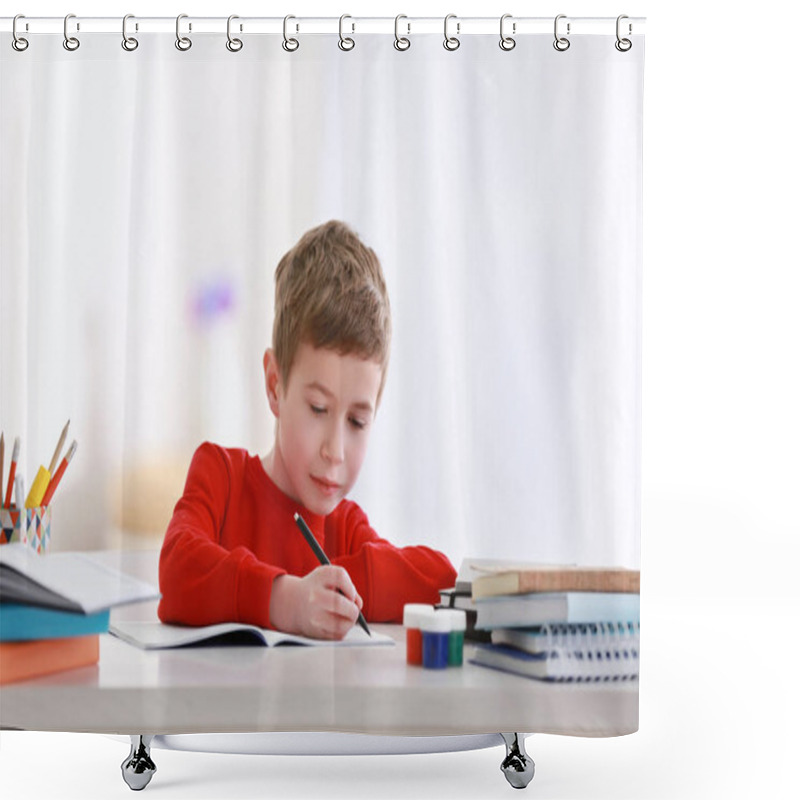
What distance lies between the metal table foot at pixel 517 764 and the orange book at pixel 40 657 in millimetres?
672

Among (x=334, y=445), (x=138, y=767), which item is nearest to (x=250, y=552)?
(x=334, y=445)

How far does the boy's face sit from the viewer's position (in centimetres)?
160

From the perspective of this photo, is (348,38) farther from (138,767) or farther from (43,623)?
(138,767)

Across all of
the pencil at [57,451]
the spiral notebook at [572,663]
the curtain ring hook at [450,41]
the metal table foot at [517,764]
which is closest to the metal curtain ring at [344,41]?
the curtain ring hook at [450,41]

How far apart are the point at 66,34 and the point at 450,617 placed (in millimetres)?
1007

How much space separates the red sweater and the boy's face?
5cm

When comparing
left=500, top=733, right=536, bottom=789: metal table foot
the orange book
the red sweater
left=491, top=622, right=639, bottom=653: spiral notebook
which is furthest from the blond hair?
left=500, top=733, right=536, bottom=789: metal table foot

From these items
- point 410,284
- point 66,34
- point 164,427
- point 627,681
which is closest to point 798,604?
point 627,681

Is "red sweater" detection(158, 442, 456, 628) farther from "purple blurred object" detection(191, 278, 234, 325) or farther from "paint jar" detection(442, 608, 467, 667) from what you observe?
"purple blurred object" detection(191, 278, 234, 325)

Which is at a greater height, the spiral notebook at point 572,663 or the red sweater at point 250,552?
the red sweater at point 250,552

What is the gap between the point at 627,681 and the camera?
159cm

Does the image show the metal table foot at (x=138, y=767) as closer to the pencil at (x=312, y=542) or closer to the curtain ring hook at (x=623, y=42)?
the pencil at (x=312, y=542)

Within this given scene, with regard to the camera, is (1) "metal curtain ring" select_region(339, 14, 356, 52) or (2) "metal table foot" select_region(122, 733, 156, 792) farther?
(2) "metal table foot" select_region(122, 733, 156, 792)

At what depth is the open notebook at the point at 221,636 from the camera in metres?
1.57
